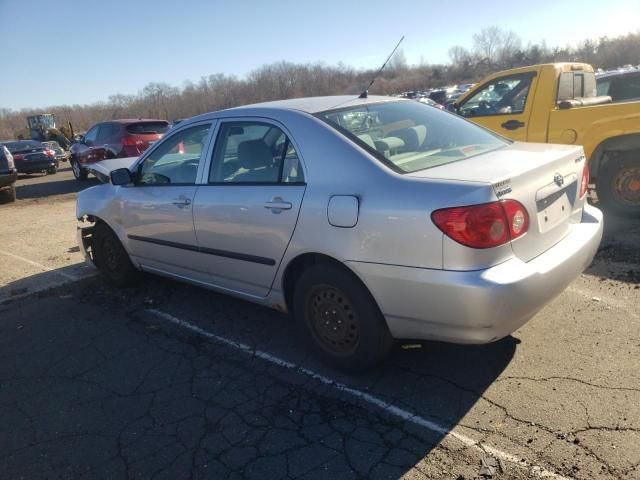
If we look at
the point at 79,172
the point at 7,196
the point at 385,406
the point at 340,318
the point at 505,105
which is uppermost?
the point at 505,105

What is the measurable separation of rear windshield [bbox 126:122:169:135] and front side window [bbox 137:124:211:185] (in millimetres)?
9992

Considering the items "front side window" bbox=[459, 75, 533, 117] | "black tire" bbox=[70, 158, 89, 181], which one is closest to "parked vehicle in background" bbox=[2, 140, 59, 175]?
"black tire" bbox=[70, 158, 89, 181]

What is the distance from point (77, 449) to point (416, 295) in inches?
79.9

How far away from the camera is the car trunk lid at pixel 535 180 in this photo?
8.87 feet

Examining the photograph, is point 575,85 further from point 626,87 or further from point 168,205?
point 168,205

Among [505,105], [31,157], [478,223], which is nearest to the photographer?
[478,223]

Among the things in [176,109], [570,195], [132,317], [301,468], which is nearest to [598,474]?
[301,468]

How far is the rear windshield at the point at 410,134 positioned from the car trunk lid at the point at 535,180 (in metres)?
0.16

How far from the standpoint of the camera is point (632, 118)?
19.5 feet

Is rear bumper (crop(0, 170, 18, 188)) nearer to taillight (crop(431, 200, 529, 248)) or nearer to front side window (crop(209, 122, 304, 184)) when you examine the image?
front side window (crop(209, 122, 304, 184))

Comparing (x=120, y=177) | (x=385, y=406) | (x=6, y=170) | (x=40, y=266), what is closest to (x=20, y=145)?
(x=6, y=170)

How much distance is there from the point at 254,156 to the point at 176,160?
104 centimetres

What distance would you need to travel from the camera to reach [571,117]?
6.36 metres

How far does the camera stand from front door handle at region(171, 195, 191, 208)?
4016mm
